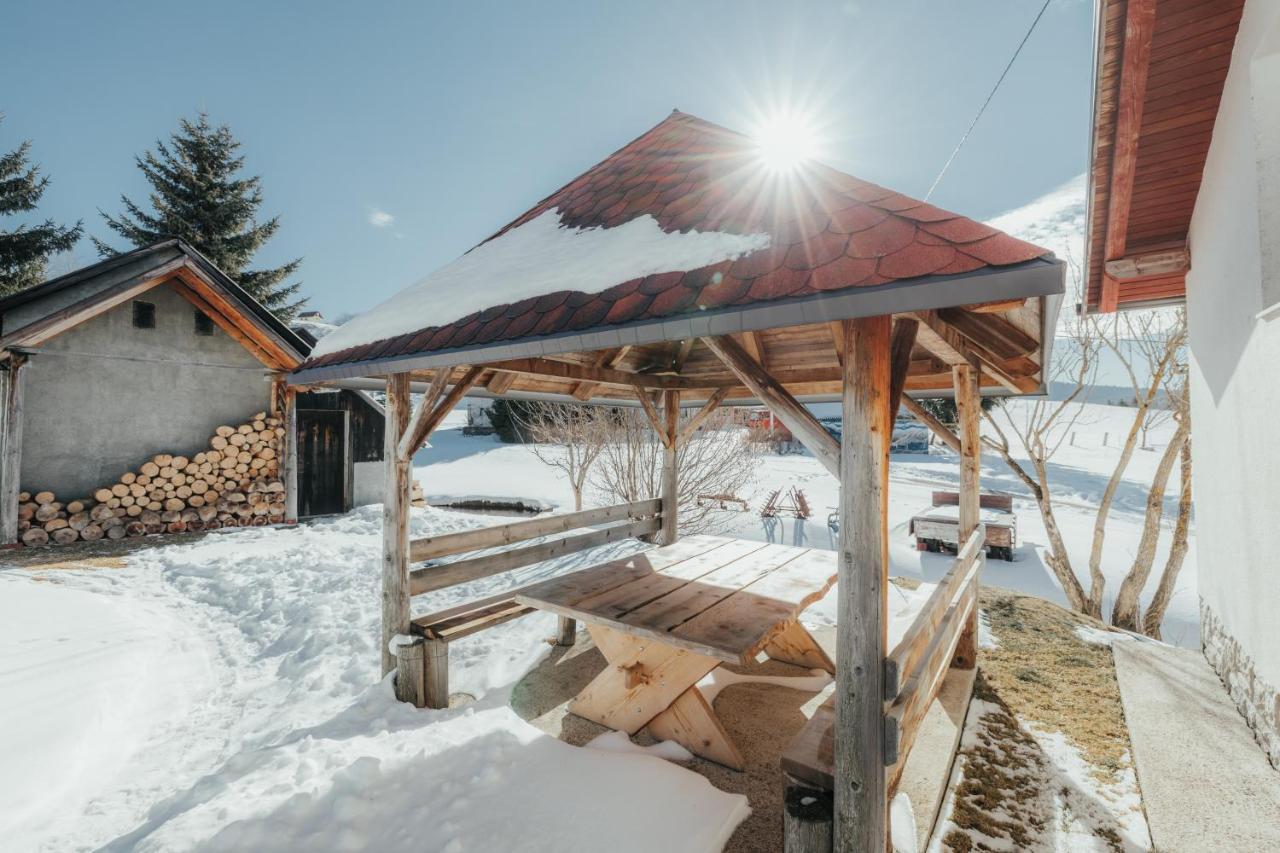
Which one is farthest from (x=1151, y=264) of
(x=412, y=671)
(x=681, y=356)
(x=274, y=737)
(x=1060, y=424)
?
(x=274, y=737)

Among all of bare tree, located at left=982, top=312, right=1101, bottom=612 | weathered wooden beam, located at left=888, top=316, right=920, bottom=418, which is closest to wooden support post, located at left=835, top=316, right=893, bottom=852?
weathered wooden beam, located at left=888, top=316, right=920, bottom=418

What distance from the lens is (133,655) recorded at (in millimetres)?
3939

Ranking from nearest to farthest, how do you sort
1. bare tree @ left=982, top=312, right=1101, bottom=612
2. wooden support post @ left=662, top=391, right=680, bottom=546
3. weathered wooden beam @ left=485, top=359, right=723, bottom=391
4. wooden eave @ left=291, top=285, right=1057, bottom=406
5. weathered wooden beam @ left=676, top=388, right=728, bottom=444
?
wooden eave @ left=291, top=285, right=1057, bottom=406 → weathered wooden beam @ left=485, top=359, right=723, bottom=391 → weathered wooden beam @ left=676, top=388, right=728, bottom=444 → wooden support post @ left=662, top=391, right=680, bottom=546 → bare tree @ left=982, top=312, right=1101, bottom=612

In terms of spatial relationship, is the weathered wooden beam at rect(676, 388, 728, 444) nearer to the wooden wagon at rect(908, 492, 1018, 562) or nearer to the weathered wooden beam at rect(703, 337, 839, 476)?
the weathered wooden beam at rect(703, 337, 839, 476)

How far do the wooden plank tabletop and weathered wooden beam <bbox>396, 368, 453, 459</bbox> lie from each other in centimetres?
123

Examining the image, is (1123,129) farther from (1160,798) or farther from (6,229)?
(6,229)

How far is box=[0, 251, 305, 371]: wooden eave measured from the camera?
21.9 feet

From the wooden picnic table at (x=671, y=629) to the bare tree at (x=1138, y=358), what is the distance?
661cm

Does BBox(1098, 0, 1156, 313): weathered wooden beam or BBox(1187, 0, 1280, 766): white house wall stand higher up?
BBox(1098, 0, 1156, 313): weathered wooden beam

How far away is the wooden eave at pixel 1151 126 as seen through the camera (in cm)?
276

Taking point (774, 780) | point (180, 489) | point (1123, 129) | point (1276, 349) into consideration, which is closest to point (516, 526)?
point (774, 780)

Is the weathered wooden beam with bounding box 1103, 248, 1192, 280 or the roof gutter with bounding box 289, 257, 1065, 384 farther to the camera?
the weathered wooden beam with bounding box 1103, 248, 1192, 280

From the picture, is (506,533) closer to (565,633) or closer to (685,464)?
A: (565,633)

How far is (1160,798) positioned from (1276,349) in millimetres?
2300
